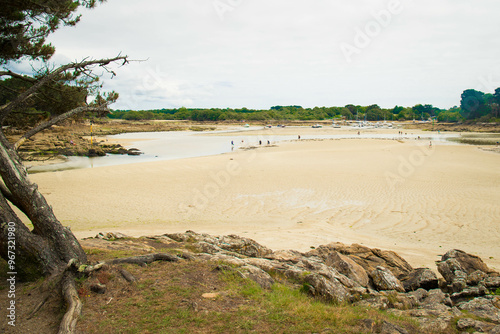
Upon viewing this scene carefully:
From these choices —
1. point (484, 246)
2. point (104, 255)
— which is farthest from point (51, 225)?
point (484, 246)

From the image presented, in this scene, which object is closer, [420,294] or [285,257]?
[420,294]

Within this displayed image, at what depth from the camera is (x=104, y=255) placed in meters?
6.29

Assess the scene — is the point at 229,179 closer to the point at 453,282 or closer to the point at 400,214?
the point at 400,214

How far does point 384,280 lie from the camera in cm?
657

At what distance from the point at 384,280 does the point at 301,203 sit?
9032 mm

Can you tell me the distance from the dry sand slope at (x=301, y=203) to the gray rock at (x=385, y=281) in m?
2.62

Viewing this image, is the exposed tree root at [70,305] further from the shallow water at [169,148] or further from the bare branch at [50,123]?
the shallow water at [169,148]

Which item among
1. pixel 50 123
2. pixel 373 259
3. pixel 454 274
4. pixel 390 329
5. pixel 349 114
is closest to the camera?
pixel 390 329

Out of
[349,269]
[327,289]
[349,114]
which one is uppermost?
[349,114]

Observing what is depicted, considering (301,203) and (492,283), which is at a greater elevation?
(492,283)

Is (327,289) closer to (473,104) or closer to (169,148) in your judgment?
(169,148)

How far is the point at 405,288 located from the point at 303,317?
3404 millimetres

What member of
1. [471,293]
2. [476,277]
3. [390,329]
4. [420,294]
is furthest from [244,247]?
[476,277]

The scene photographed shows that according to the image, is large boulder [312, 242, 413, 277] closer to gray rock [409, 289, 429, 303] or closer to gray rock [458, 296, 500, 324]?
gray rock [409, 289, 429, 303]
